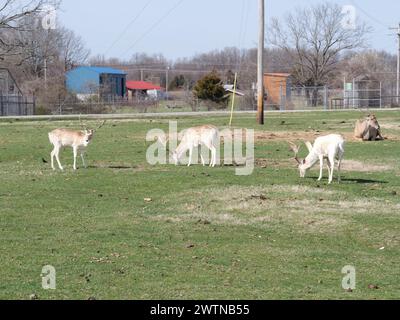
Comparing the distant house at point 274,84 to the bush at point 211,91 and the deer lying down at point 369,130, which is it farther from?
the deer lying down at point 369,130

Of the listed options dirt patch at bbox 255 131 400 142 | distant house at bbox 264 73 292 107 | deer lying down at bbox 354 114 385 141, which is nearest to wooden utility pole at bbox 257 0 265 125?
dirt patch at bbox 255 131 400 142

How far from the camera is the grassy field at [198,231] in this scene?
9.88 metres

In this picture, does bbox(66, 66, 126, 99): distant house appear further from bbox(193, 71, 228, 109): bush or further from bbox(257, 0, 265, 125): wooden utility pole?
bbox(257, 0, 265, 125): wooden utility pole

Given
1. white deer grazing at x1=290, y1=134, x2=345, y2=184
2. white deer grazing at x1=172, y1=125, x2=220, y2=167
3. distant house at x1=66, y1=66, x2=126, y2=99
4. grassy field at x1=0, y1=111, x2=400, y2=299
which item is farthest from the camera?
distant house at x1=66, y1=66, x2=126, y2=99

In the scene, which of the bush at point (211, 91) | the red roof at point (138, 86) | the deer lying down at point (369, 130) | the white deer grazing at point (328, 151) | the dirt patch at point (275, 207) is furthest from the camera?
the red roof at point (138, 86)

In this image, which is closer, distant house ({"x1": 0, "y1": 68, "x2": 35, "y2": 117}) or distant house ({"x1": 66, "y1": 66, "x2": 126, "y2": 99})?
distant house ({"x1": 0, "y1": 68, "x2": 35, "y2": 117})

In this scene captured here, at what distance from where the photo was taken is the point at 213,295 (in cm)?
926

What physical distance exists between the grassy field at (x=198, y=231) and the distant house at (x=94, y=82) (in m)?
62.0

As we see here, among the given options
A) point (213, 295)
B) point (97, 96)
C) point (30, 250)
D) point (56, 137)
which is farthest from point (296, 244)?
point (97, 96)

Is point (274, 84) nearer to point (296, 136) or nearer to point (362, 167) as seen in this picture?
point (296, 136)

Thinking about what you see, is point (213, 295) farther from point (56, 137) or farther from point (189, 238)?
point (56, 137)

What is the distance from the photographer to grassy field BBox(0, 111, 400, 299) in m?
9.88

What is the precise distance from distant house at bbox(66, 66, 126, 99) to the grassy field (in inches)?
2443

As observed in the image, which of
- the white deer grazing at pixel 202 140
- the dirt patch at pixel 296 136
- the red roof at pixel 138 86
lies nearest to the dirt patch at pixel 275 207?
the white deer grazing at pixel 202 140
